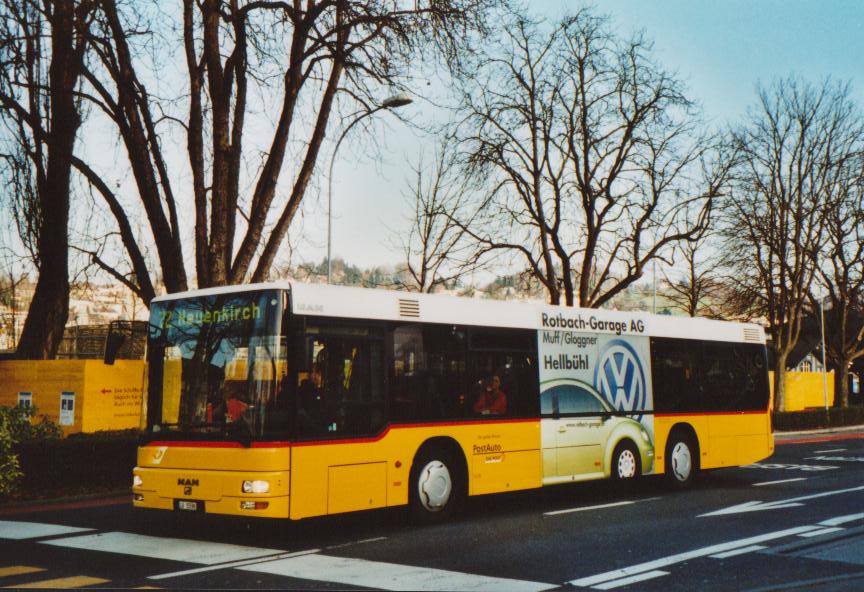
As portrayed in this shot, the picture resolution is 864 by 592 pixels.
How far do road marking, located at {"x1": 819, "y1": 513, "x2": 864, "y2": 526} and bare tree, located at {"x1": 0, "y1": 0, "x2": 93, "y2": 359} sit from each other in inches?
513

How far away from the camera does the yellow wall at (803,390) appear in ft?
172

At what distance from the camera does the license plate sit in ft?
32.5

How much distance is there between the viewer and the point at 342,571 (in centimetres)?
812

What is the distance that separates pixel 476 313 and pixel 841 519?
5.21 meters

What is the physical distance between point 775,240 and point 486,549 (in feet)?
112

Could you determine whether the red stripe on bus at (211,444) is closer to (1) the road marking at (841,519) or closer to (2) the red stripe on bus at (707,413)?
(1) the road marking at (841,519)

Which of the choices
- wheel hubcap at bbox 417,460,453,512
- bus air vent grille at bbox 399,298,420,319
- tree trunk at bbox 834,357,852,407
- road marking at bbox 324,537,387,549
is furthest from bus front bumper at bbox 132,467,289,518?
tree trunk at bbox 834,357,852,407

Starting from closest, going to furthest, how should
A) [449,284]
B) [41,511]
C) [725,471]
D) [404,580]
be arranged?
[404,580]
[41,511]
[725,471]
[449,284]

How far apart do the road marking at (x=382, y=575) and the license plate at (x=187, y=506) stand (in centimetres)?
163

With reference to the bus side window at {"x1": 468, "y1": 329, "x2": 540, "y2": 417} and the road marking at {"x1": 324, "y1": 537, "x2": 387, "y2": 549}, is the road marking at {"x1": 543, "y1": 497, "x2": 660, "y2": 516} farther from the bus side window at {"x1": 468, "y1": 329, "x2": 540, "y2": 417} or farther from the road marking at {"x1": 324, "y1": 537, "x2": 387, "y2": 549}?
the road marking at {"x1": 324, "y1": 537, "x2": 387, "y2": 549}

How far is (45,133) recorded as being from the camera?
16.2 metres

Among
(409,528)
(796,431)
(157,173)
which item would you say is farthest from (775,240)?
(409,528)

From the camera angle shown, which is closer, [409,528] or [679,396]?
[409,528]

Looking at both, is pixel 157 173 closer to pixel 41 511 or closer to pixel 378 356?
pixel 41 511
